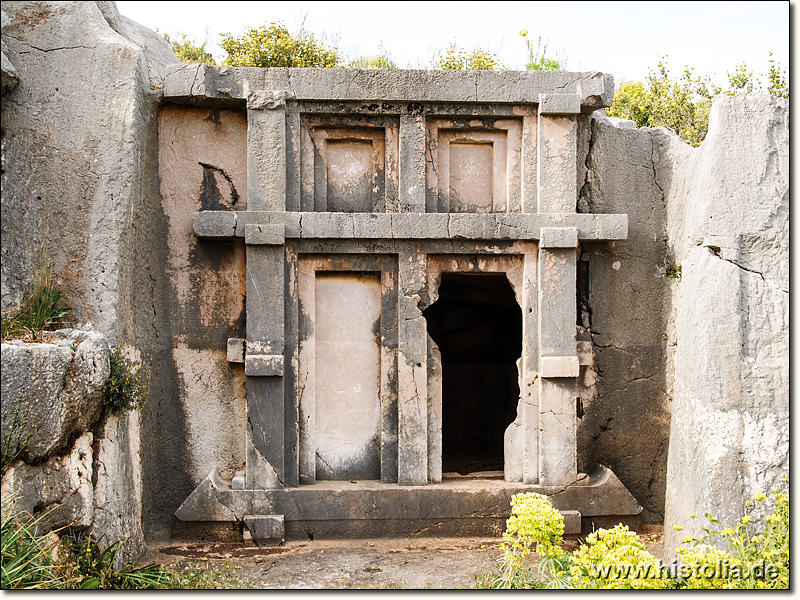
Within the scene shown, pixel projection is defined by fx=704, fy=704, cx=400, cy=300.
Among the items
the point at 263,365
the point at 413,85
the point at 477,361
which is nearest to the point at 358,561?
the point at 263,365

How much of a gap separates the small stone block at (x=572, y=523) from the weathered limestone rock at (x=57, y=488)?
3.49m

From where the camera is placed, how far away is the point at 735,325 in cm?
492

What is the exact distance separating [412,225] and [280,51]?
5789 millimetres

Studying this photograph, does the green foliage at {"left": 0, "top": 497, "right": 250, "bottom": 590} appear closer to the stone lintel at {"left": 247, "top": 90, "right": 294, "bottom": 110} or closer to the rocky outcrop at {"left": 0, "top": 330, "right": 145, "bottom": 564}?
the rocky outcrop at {"left": 0, "top": 330, "right": 145, "bottom": 564}

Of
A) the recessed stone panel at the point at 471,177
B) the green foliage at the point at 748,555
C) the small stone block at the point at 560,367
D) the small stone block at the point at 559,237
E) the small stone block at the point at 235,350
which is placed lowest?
the green foliage at the point at 748,555

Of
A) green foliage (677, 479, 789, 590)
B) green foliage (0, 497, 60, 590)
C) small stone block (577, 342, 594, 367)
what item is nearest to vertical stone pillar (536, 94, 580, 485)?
small stone block (577, 342, 594, 367)

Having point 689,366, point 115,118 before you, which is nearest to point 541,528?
point 689,366

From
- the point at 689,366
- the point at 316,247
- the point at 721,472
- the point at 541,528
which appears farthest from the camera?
the point at 316,247

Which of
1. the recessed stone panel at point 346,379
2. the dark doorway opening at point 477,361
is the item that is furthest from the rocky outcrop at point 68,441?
the dark doorway opening at point 477,361

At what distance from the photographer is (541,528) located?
156 inches

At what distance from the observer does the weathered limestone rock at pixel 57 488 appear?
4.02m

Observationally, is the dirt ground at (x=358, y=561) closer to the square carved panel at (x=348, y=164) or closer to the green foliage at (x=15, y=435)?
the green foliage at (x=15, y=435)

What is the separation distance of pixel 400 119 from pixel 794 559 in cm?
414

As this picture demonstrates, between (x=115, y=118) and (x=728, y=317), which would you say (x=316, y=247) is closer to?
(x=115, y=118)
